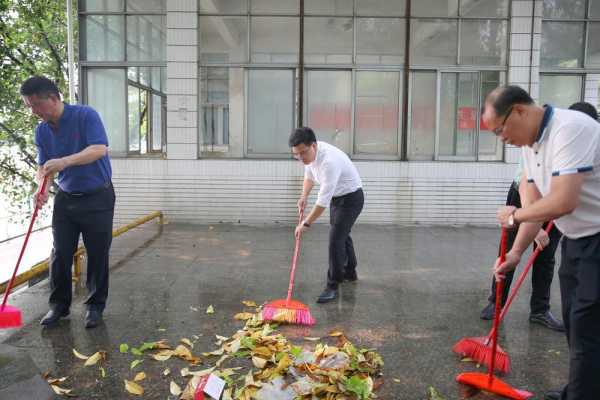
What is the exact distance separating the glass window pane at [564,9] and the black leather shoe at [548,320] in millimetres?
7234

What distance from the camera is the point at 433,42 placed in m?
9.38

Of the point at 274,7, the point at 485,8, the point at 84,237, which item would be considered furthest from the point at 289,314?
the point at 485,8

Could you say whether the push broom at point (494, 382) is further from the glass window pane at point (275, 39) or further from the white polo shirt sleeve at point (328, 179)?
the glass window pane at point (275, 39)

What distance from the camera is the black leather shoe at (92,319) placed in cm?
409

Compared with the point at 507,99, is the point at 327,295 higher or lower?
lower

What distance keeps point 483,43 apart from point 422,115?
1.80m

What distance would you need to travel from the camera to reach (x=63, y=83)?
1680 cm

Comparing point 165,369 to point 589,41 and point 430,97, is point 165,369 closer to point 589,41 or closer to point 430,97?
point 430,97

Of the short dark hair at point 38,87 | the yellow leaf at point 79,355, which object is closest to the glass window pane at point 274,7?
the short dark hair at point 38,87

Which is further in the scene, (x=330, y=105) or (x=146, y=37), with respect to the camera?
(x=330, y=105)

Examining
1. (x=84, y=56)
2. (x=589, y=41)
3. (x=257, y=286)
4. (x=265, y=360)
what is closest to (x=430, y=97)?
(x=589, y=41)

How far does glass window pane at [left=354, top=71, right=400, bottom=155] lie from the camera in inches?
374

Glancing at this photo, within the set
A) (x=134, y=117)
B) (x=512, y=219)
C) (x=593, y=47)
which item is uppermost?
(x=593, y=47)

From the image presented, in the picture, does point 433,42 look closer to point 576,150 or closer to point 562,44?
point 562,44
